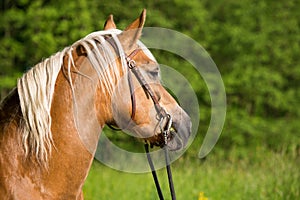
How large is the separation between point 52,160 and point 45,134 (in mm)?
139

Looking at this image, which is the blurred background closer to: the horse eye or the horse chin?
the horse chin

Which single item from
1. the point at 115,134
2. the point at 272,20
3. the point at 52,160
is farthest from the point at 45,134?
the point at 272,20

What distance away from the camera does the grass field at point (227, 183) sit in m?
6.76

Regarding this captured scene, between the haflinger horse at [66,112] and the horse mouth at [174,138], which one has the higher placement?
the haflinger horse at [66,112]

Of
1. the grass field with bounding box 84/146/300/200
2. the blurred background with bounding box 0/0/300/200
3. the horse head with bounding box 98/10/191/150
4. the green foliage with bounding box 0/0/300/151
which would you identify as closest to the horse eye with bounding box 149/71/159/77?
the horse head with bounding box 98/10/191/150

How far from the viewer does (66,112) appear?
3096mm

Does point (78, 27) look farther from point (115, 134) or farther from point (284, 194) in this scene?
point (284, 194)

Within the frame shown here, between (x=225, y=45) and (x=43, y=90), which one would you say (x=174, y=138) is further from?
(x=225, y=45)

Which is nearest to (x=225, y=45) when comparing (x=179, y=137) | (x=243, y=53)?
(x=243, y=53)

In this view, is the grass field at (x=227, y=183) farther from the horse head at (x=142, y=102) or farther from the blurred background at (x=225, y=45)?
the blurred background at (x=225, y=45)

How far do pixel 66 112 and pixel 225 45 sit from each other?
1832 cm

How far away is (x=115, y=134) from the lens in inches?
623

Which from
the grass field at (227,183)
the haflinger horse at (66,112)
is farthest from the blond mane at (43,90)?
the grass field at (227,183)

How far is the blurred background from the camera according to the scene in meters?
17.4
